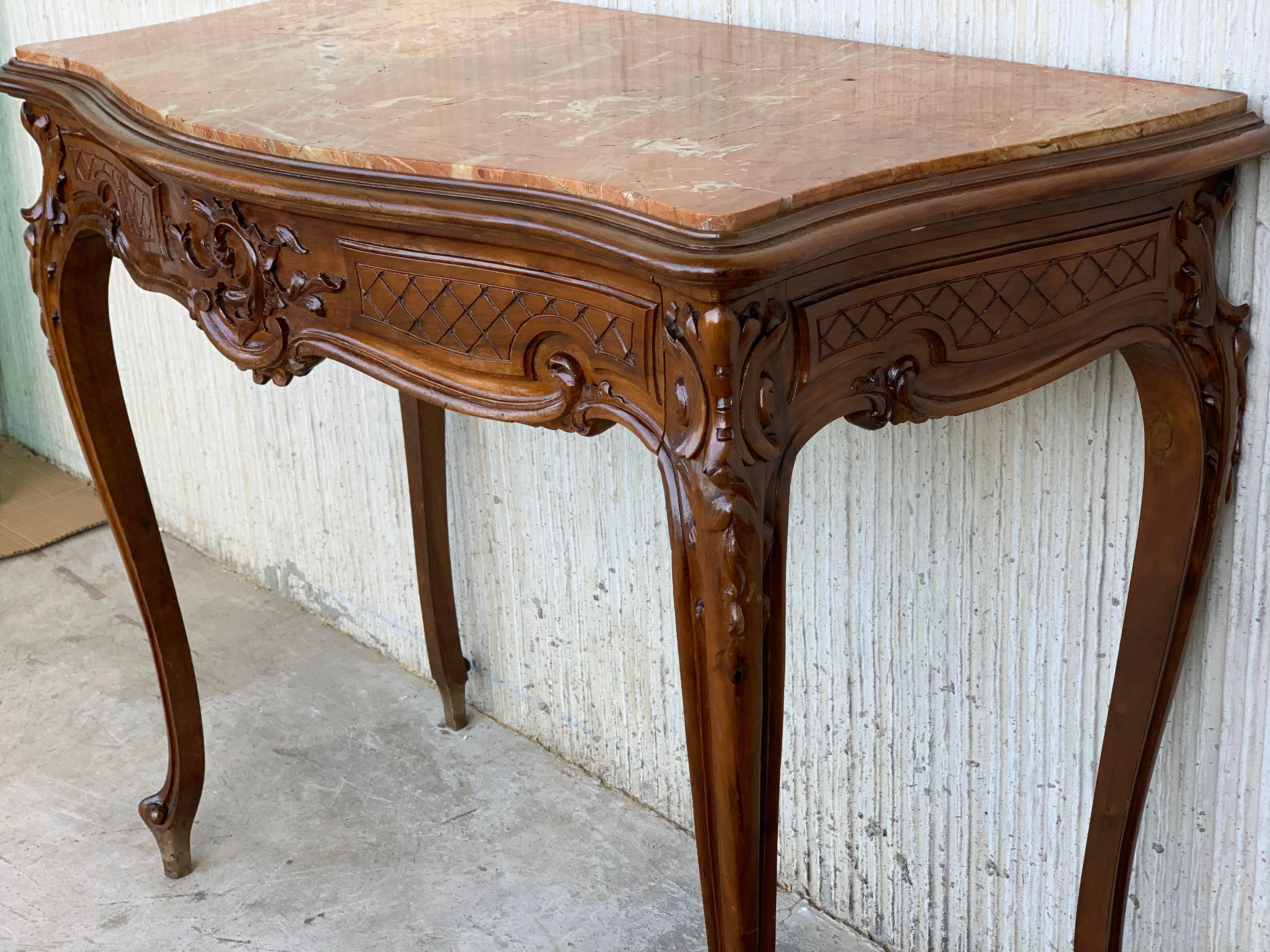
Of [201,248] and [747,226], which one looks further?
[201,248]

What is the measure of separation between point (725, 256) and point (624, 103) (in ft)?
1.14

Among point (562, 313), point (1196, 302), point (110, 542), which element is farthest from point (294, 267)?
point (110, 542)

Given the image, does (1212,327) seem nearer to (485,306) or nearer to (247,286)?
(485,306)

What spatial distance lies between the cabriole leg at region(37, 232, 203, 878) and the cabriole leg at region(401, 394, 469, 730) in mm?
370

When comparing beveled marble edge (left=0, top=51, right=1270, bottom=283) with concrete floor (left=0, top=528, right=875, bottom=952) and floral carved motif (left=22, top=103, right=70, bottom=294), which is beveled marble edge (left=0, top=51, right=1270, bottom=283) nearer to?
floral carved motif (left=22, top=103, right=70, bottom=294)

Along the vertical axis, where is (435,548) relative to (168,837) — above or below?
above

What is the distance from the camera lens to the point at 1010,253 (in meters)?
0.89

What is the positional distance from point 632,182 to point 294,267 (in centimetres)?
37

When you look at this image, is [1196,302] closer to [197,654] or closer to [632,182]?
[632,182]

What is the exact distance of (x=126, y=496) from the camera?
157 centimetres

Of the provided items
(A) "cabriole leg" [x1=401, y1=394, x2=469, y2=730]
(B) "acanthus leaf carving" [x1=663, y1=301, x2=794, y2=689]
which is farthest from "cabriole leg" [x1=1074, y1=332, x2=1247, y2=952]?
(A) "cabriole leg" [x1=401, y1=394, x2=469, y2=730]

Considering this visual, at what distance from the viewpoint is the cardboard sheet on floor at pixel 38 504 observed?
8.73ft

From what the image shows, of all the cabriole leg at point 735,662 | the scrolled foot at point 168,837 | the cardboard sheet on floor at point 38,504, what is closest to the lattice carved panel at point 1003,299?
the cabriole leg at point 735,662

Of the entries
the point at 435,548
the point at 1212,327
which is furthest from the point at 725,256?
the point at 435,548
